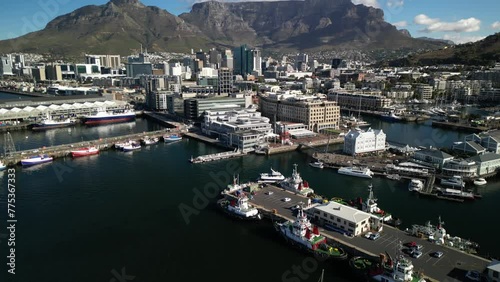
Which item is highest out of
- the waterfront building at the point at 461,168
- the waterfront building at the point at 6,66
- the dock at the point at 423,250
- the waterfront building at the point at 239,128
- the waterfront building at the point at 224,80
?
the waterfront building at the point at 6,66

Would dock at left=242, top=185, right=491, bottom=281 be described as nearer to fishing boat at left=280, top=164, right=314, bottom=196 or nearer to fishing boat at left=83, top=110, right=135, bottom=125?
fishing boat at left=280, top=164, right=314, bottom=196

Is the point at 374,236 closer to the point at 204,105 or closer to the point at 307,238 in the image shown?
the point at 307,238

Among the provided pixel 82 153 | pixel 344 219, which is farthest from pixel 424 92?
pixel 82 153

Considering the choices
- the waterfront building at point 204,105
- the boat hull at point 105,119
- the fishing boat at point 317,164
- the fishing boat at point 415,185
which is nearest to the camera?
the fishing boat at point 415,185

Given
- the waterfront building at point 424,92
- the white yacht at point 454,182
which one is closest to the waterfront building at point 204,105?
the white yacht at point 454,182

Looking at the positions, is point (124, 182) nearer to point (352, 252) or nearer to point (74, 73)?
point (352, 252)

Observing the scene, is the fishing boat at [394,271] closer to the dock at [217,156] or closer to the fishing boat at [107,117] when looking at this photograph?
the dock at [217,156]
